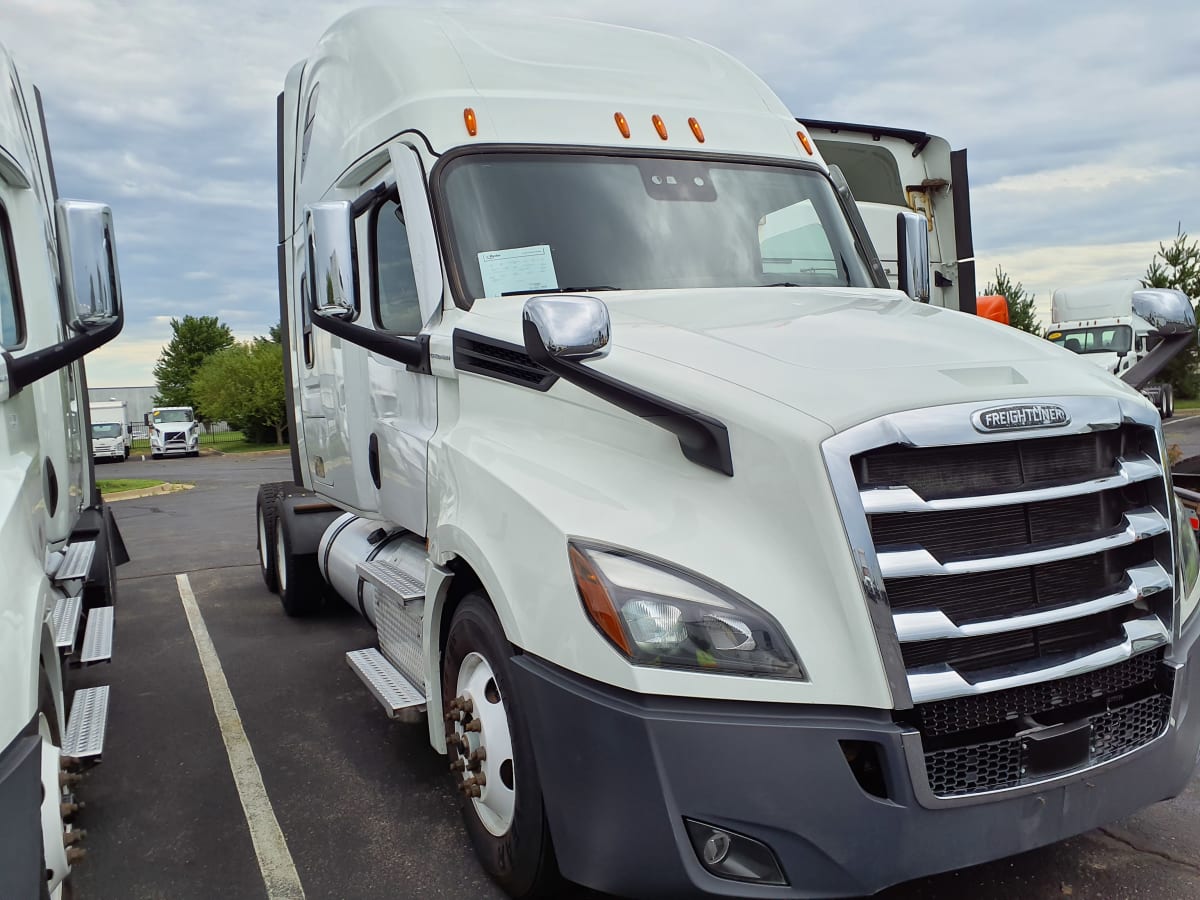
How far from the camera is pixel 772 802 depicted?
258 centimetres

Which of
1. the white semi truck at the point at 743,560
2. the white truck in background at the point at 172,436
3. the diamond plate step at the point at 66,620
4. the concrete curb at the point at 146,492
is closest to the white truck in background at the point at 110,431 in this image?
the white truck in background at the point at 172,436

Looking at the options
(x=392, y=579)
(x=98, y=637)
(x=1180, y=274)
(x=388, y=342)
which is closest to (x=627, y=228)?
(x=388, y=342)

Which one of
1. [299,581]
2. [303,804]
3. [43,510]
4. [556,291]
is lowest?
[303,804]

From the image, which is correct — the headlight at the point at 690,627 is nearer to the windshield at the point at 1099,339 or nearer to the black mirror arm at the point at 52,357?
the black mirror arm at the point at 52,357

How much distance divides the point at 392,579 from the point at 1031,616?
2.88m

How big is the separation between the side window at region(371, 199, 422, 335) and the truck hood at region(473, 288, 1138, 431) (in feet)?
2.13

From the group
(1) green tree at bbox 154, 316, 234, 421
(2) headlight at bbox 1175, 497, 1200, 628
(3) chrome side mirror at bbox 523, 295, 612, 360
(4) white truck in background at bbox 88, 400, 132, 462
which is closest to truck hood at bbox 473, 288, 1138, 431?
(3) chrome side mirror at bbox 523, 295, 612, 360

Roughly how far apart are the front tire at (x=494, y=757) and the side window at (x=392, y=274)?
59.3 inches

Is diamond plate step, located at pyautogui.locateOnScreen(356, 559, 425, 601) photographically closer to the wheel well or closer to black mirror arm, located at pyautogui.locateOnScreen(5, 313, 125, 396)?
the wheel well

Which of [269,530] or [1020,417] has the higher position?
[1020,417]

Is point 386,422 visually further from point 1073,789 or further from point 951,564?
point 1073,789

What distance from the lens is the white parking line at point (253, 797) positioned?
12.1ft

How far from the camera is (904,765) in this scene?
258 cm

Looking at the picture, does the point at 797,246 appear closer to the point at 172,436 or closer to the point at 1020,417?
the point at 1020,417
